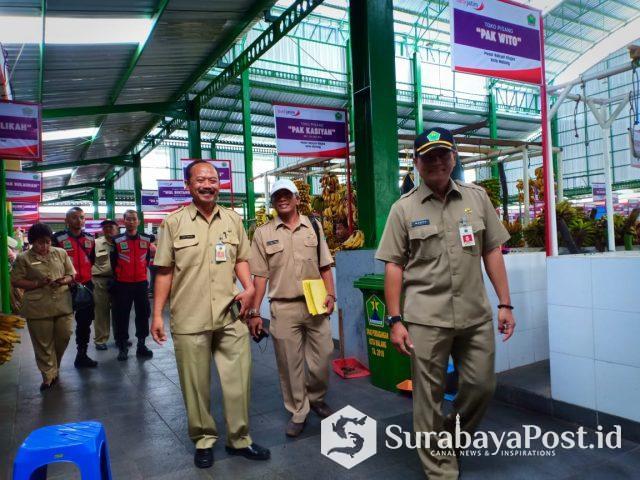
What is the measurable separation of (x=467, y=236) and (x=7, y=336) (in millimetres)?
3264

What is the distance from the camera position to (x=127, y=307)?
6.41 metres

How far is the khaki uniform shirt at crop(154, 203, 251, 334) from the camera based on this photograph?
3020 millimetres

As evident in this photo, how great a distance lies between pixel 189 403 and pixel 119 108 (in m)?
9.46

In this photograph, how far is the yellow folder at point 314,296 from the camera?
11.8 feet

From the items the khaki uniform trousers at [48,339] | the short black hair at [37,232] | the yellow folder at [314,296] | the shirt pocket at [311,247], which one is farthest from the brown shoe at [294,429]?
the short black hair at [37,232]

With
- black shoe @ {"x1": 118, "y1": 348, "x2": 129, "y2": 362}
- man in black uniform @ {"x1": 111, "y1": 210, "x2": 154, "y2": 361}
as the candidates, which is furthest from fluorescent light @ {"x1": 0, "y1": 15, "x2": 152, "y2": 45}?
black shoe @ {"x1": 118, "y1": 348, "x2": 129, "y2": 362}

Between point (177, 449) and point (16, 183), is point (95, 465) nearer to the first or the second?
point (177, 449)

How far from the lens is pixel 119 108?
35.6 feet

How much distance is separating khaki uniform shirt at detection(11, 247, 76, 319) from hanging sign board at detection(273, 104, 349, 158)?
3.03m

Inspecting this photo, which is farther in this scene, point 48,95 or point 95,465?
point 48,95

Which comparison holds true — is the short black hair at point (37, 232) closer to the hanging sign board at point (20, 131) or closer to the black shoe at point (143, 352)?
the hanging sign board at point (20, 131)

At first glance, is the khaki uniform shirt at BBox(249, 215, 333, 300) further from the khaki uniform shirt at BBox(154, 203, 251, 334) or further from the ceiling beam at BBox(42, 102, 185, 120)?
the ceiling beam at BBox(42, 102, 185, 120)

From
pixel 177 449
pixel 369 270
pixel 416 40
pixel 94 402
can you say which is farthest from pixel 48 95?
pixel 416 40

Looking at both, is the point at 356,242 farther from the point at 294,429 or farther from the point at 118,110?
the point at 118,110
